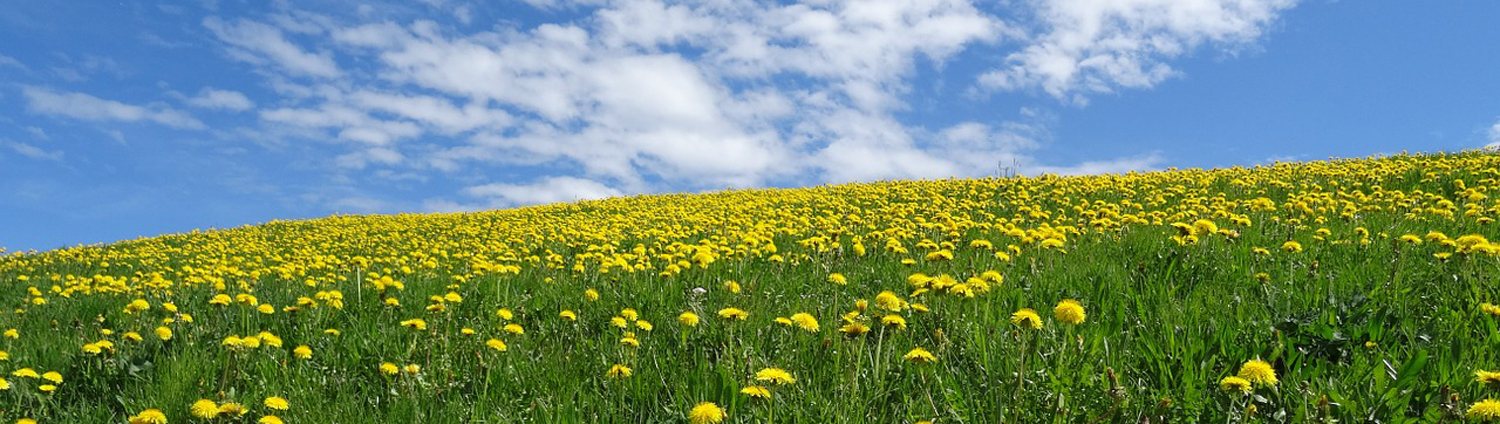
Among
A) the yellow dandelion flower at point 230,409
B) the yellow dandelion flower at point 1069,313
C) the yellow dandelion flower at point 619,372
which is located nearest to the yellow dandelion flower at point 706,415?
the yellow dandelion flower at point 619,372

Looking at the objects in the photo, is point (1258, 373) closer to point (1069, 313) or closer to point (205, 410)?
point (1069, 313)

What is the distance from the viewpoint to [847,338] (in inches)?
141

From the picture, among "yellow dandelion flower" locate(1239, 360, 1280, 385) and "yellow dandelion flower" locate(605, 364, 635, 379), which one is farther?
"yellow dandelion flower" locate(605, 364, 635, 379)

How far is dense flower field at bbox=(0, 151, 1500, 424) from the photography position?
3.04 metres

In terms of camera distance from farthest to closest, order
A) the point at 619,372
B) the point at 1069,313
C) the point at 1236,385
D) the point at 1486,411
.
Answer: the point at 619,372 < the point at 1069,313 < the point at 1236,385 < the point at 1486,411

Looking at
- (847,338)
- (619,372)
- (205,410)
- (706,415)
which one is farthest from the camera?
(847,338)

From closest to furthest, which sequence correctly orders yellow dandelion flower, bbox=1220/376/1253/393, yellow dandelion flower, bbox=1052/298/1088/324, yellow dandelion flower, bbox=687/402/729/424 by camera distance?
yellow dandelion flower, bbox=1220/376/1253/393, yellow dandelion flower, bbox=687/402/729/424, yellow dandelion flower, bbox=1052/298/1088/324

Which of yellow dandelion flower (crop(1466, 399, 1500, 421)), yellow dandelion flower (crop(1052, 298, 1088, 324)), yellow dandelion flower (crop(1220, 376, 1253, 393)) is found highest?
yellow dandelion flower (crop(1052, 298, 1088, 324))

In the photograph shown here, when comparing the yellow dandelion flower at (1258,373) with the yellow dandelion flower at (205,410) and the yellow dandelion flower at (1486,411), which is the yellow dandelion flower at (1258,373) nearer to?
the yellow dandelion flower at (1486,411)

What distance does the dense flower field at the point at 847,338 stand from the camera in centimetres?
304

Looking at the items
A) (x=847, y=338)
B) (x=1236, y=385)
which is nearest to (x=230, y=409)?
(x=847, y=338)

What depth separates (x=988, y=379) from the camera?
10.1 ft

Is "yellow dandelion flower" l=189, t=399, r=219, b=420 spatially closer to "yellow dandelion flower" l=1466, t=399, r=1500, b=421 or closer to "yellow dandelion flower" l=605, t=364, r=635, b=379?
"yellow dandelion flower" l=605, t=364, r=635, b=379

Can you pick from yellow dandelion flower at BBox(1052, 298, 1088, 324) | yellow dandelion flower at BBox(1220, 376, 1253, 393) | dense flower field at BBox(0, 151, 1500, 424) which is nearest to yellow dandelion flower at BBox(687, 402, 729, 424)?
dense flower field at BBox(0, 151, 1500, 424)
